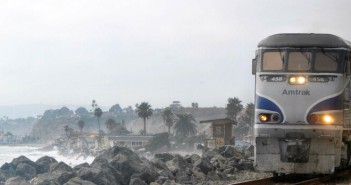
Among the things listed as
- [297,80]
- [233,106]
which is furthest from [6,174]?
[233,106]

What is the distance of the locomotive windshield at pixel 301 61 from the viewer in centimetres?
1745

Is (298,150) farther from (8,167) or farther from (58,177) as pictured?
(8,167)

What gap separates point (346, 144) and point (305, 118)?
2346 mm

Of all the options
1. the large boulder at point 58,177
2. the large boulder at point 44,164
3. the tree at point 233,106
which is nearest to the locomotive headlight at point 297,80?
the large boulder at point 58,177

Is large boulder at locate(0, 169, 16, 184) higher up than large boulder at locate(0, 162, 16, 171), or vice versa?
large boulder at locate(0, 162, 16, 171)

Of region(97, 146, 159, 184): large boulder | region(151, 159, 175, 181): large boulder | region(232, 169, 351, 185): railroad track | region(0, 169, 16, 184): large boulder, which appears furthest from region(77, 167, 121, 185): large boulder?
region(0, 169, 16, 184): large boulder

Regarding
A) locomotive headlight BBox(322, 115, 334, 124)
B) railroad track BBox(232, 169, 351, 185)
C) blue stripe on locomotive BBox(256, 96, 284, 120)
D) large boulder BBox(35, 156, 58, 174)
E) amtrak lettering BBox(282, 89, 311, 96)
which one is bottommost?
large boulder BBox(35, 156, 58, 174)

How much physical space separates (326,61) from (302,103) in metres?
1.51

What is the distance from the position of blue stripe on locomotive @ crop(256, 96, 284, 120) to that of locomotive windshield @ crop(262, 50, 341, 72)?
0.97 m

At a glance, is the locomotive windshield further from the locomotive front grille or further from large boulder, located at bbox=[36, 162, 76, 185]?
large boulder, located at bbox=[36, 162, 76, 185]

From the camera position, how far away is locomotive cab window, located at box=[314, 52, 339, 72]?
686 inches

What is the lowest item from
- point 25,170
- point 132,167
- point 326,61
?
point 25,170

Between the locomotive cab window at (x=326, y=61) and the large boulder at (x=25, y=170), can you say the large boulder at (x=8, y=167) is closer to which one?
the large boulder at (x=25, y=170)

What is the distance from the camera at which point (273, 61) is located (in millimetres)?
17766
